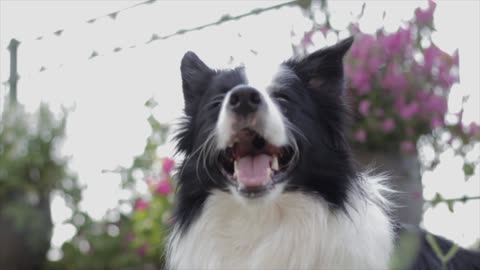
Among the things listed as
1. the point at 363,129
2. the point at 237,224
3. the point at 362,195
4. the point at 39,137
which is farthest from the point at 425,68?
the point at 39,137

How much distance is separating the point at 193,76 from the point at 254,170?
67cm

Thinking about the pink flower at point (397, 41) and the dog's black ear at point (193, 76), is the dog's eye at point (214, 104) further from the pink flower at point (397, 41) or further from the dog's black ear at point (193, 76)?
the pink flower at point (397, 41)

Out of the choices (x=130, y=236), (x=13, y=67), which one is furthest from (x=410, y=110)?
(x=13, y=67)

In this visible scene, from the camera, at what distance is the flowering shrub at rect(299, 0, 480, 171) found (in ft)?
14.3

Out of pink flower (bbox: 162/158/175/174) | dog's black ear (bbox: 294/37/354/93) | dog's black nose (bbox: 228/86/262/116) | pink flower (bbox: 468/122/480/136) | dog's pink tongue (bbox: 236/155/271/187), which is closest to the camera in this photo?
dog's black nose (bbox: 228/86/262/116)

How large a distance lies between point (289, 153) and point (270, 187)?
0.19m

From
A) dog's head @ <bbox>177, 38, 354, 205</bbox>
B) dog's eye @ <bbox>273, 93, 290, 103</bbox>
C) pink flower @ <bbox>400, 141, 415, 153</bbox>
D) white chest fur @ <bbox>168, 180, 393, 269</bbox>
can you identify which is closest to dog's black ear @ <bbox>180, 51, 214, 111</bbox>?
dog's head @ <bbox>177, 38, 354, 205</bbox>

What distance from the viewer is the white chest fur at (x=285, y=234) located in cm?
263

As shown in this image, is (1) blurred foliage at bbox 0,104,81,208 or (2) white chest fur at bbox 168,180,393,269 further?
(1) blurred foliage at bbox 0,104,81,208

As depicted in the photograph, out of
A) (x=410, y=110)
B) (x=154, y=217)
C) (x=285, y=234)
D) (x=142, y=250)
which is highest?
(x=410, y=110)

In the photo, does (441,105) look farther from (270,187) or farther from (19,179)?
(19,179)

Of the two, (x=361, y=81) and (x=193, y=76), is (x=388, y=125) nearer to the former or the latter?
(x=361, y=81)

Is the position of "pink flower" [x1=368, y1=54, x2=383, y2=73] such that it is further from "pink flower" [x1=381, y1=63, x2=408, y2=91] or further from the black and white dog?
the black and white dog

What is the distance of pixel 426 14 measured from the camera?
14.4 feet
